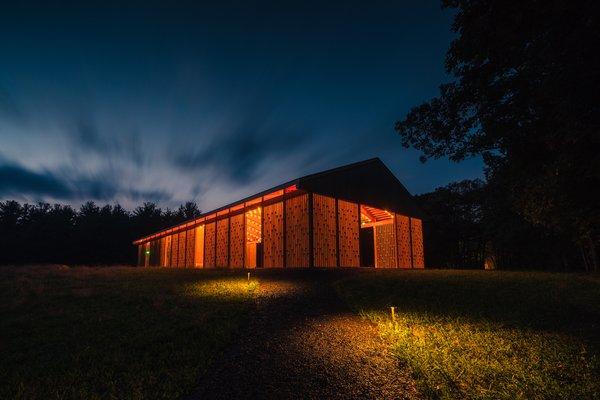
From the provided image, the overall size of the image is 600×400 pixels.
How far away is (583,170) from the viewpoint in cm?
590

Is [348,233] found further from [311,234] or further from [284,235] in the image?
[284,235]

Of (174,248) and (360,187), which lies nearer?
(360,187)

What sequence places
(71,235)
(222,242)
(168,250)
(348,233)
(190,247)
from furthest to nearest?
1. (71,235)
2. (168,250)
3. (190,247)
4. (222,242)
5. (348,233)

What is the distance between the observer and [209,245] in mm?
23594

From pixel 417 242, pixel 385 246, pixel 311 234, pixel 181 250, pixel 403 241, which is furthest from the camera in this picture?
pixel 181 250

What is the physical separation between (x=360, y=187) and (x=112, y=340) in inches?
562

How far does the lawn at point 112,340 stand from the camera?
169 inches

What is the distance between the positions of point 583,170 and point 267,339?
22.1ft

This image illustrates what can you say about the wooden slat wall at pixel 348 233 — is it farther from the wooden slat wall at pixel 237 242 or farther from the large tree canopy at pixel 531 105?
the large tree canopy at pixel 531 105

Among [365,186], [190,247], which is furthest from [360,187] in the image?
[190,247]

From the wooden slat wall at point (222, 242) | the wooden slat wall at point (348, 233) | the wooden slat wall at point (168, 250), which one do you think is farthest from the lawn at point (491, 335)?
the wooden slat wall at point (168, 250)

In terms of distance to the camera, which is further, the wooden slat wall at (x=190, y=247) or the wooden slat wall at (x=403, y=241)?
the wooden slat wall at (x=190, y=247)

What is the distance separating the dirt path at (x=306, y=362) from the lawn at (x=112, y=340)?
1.54ft

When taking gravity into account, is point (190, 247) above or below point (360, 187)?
below
